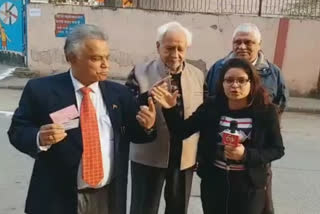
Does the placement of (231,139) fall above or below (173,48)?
below

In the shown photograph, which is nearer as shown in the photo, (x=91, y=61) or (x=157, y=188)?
(x=91, y=61)

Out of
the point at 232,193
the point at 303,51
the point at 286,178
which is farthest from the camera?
the point at 303,51

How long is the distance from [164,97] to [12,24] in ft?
33.4

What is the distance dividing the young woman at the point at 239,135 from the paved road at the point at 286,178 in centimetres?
170

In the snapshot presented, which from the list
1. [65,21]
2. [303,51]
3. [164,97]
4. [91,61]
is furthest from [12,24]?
[91,61]

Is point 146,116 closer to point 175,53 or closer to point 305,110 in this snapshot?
point 175,53

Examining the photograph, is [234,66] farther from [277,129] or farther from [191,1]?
[191,1]

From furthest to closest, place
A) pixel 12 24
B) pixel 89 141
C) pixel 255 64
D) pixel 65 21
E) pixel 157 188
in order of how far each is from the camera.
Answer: pixel 12 24 → pixel 65 21 → pixel 255 64 → pixel 157 188 → pixel 89 141

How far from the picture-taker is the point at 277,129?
2.76m

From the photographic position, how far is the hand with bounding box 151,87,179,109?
267 cm

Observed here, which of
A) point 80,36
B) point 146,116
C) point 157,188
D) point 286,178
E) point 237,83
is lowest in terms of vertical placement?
point 286,178

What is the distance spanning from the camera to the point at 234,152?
260 cm

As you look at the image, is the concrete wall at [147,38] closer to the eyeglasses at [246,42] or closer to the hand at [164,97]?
the eyeglasses at [246,42]

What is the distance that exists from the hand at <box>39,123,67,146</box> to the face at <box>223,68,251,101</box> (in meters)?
0.98
